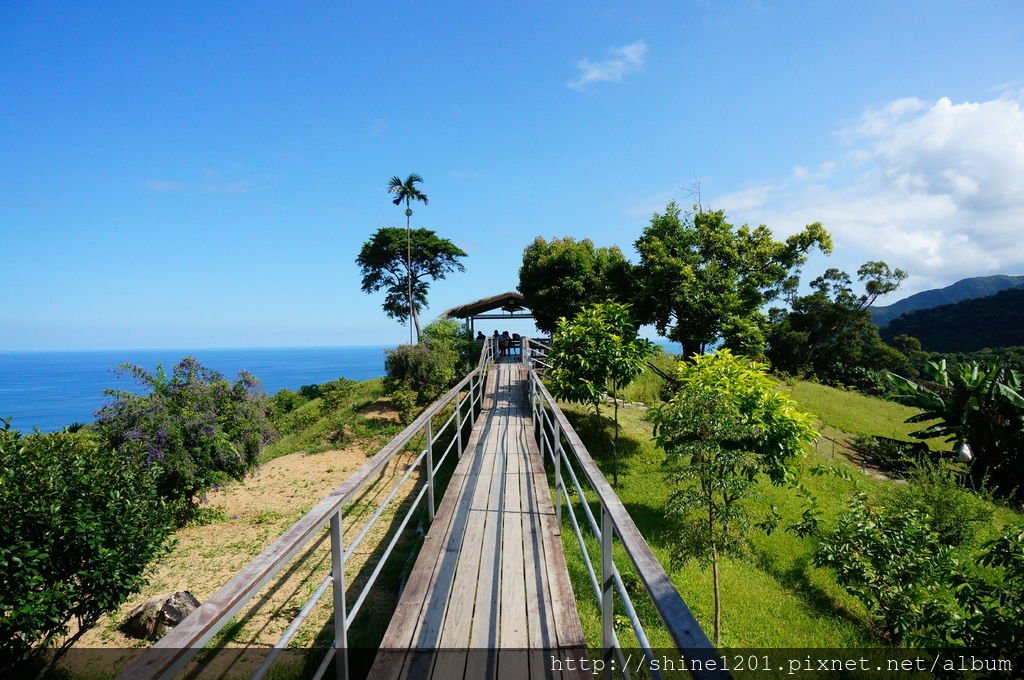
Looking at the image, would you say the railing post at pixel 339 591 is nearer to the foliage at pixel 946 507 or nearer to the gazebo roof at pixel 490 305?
the foliage at pixel 946 507

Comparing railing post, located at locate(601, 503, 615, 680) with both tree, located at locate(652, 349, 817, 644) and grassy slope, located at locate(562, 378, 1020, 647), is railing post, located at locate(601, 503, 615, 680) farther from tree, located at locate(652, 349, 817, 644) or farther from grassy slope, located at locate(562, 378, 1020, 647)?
tree, located at locate(652, 349, 817, 644)

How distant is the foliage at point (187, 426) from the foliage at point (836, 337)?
28.6 metres

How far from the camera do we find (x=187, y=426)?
9125mm

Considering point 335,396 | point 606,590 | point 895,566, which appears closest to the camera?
point 606,590

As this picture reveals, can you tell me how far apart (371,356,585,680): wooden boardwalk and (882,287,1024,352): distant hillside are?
5976cm

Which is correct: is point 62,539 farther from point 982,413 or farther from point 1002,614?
point 982,413

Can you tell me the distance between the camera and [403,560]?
25.5ft

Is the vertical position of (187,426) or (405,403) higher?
(187,426)

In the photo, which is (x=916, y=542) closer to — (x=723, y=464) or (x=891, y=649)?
(x=891, y=649)

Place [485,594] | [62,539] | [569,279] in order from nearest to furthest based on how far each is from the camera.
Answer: [485,594] < [62,539] < [569,279]

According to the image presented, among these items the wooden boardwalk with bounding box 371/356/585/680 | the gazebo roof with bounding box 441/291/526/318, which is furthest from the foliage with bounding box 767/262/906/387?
the wooden boardwalk with bounding box 371/356/585/680

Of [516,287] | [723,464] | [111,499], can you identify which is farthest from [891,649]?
[516,287]

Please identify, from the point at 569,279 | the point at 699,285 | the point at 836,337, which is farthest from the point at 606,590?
the point at 836,337

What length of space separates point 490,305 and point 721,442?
21138mm
